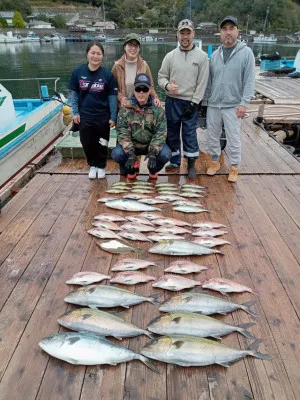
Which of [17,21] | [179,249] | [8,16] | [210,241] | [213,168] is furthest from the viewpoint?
[8,16]

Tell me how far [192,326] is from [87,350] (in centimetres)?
68

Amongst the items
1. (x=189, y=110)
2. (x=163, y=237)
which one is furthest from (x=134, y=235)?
(x=189, y=110)

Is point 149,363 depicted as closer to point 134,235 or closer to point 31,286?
point 31,286

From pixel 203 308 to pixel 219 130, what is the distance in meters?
2.88

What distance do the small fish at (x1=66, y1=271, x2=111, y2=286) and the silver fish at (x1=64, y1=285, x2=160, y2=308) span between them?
140 mm

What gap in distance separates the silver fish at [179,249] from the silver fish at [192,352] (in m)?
1.01

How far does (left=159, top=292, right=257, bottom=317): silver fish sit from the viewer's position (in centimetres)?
219

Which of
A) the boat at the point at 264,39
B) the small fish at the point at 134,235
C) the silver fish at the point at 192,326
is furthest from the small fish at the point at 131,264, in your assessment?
the boat at the point at 264,39

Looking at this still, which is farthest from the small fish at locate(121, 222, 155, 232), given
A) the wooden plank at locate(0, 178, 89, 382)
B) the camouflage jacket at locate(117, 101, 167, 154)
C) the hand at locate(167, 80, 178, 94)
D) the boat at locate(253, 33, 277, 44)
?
the boat at locate(253, 33, 277, 44)

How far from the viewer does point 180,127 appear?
180 inches

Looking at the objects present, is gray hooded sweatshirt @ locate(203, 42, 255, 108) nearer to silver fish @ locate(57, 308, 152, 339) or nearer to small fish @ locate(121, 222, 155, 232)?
small fish @ locate(121, 222, 155, 232)

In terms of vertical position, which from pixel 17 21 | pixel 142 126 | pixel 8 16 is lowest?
pixel 142 126

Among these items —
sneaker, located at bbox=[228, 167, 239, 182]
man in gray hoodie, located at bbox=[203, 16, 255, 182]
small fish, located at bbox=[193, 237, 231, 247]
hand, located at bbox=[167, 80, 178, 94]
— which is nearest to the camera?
small fish, located at bbox=[193, 237, 231, 247]

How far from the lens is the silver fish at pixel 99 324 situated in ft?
6.61
